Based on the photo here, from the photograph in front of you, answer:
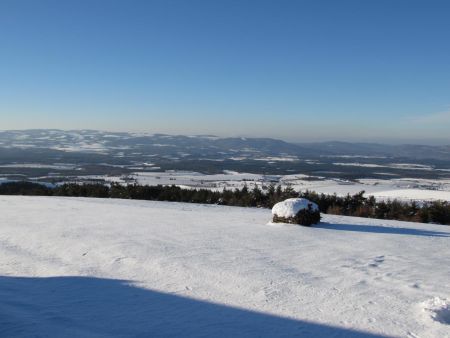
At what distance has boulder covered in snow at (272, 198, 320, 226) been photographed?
9.98 meters

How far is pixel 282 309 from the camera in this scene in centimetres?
462

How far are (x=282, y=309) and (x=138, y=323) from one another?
4.81 feet

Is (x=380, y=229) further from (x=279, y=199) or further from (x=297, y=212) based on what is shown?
(x=279, y=199)

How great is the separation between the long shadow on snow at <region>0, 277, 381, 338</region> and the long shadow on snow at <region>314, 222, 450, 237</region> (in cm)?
590

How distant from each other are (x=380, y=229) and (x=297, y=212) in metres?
1.92

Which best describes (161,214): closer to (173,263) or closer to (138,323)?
(173,263)

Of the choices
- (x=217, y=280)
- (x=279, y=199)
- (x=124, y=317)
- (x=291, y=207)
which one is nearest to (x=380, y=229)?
(x=291, y=207)

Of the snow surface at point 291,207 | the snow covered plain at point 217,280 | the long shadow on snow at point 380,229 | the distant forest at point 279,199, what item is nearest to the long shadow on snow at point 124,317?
the snow covered plain at point 217,280

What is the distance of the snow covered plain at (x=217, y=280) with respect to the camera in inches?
165

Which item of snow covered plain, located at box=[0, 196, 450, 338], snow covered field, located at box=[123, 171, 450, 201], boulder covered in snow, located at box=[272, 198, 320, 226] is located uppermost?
boulder covered in snow, located at box=[272, 198, 320, 226]

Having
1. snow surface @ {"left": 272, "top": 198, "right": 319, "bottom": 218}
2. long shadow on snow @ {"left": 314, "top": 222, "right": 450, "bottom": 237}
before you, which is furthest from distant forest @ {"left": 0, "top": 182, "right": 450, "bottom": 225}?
snow surface @ {"left": 272, "top": 198, "right": 319, "bottom": 218}

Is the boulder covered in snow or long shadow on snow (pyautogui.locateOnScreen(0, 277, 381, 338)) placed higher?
the boulder covered in snow

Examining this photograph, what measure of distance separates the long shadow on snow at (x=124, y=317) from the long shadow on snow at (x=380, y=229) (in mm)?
5904

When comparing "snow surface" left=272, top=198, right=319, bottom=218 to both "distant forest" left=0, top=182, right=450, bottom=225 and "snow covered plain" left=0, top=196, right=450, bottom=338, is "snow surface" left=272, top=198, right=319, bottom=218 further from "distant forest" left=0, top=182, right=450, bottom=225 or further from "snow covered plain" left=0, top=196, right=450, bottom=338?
"distant forest" left=0, top=182, right=450, bottom=225
